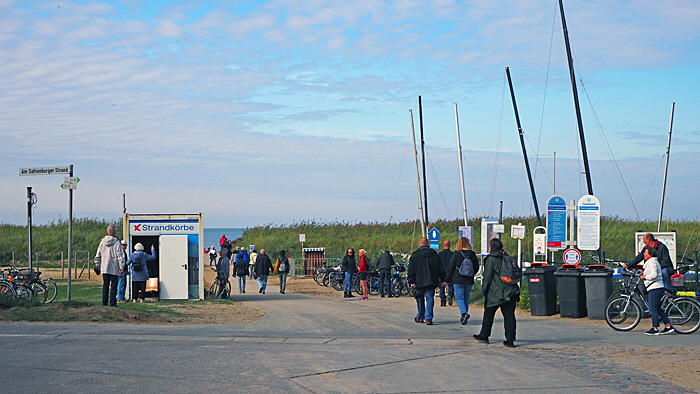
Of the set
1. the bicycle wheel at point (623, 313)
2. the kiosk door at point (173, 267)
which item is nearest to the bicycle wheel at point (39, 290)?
the kiosk door at point (173, 267)

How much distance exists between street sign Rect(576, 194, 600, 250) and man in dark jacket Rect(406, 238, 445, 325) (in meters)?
6.54

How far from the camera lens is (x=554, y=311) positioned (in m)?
18.2

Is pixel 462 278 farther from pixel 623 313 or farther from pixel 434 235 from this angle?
pixel 434 235

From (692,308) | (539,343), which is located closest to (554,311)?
(692,308)

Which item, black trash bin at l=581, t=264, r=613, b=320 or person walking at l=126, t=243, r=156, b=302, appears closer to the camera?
black trash bin at l=581, t=264, r=613, b=320

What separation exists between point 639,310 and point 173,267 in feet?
44.6

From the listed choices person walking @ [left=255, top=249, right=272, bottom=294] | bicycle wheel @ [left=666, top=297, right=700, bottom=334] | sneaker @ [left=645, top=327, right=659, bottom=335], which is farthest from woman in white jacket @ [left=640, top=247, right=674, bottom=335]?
person walking @ [left=255, top=249, right=272, bottom=294]

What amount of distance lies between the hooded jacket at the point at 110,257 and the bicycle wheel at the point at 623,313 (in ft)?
34.9

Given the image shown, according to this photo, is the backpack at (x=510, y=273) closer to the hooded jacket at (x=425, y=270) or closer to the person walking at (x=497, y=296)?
the person walking at (x=497, y=296)

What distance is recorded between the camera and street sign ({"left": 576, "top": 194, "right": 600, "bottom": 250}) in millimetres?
20562

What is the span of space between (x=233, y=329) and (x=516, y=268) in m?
5.47

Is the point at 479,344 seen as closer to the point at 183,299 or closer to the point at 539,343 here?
the point at 539,343

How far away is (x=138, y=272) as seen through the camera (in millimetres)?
21422

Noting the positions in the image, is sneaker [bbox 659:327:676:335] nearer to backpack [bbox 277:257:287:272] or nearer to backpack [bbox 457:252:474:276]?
backpack [bbox 457:252:474:276]
